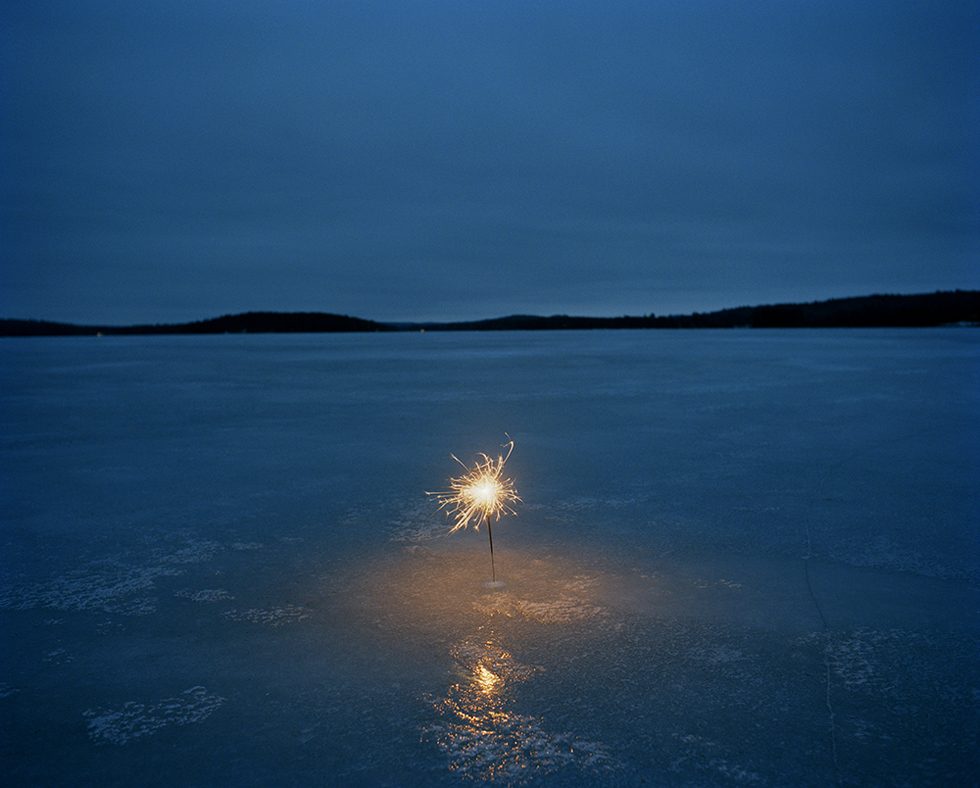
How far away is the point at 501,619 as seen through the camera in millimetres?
3883

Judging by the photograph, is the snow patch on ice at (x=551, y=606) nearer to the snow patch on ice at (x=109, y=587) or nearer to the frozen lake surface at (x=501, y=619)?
the frozen lake surface at (x=501, y=619)

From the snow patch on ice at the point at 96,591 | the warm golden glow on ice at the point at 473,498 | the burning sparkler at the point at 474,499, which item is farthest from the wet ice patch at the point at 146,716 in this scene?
the warm golden glow on ice at the point at 473,498

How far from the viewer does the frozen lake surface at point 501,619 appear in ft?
9.09

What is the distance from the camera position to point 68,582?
4566 millimetres

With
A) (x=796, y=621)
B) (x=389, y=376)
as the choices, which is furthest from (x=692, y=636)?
(x=389, y=376)

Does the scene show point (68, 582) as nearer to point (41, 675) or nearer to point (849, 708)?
point (41, 675)

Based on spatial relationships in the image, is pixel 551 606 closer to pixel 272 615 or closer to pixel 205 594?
pixel 272 615

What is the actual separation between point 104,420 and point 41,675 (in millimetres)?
10612

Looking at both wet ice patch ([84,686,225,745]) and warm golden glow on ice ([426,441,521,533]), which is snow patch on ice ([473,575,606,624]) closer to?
warm golden glow on ice ([426,441,521,533])

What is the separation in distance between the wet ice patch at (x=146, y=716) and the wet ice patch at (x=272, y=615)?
73 centimetres

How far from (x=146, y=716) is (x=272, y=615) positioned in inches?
40.5

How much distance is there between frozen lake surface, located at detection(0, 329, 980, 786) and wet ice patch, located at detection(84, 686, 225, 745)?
0.04 ft

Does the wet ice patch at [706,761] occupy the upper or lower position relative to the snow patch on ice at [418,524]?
lower

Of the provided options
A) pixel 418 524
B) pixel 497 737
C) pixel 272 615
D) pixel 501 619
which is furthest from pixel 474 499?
pixel 497 737
